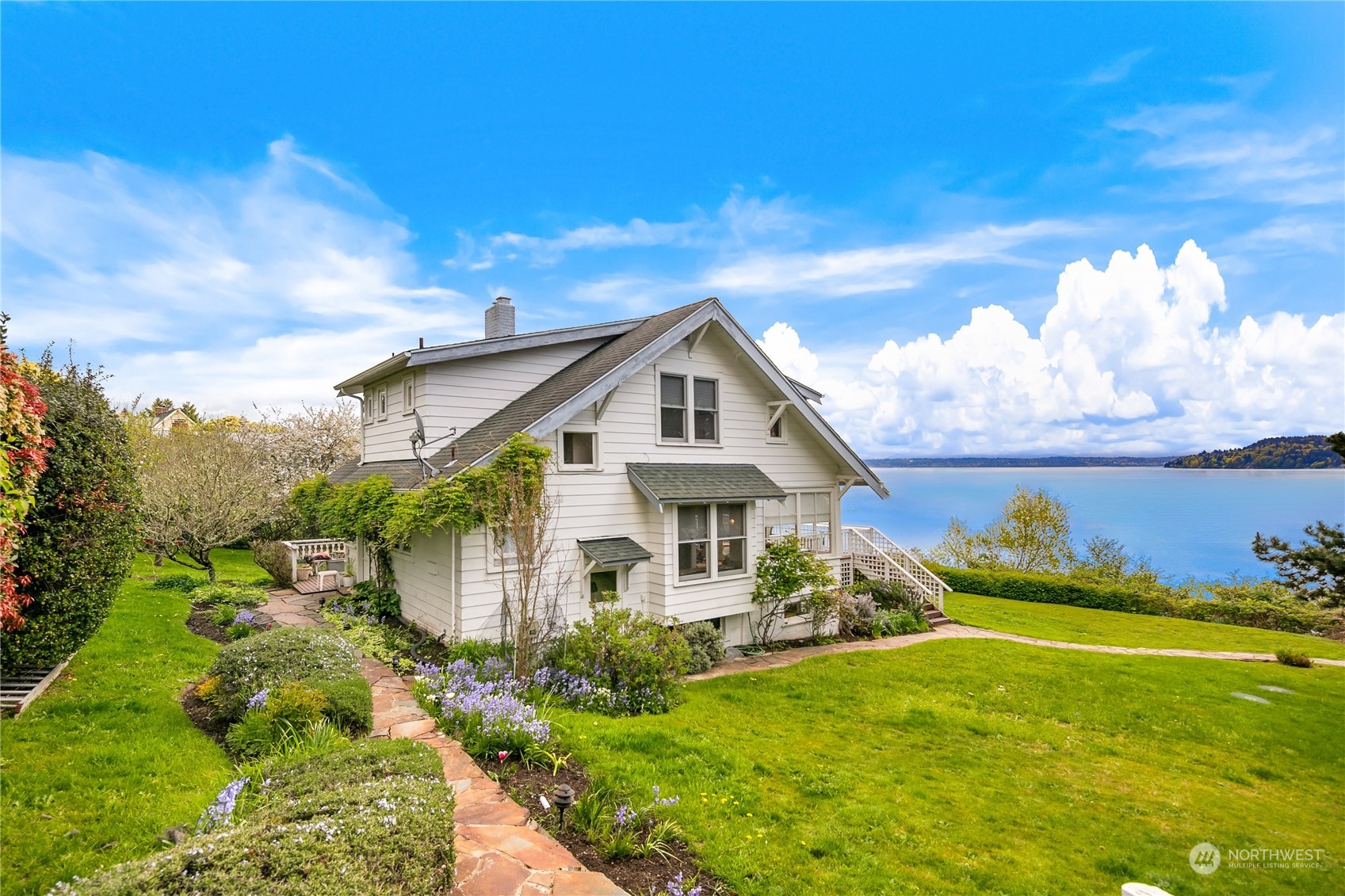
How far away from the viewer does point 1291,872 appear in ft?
19.0

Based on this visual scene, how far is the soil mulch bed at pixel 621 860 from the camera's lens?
4.44 metres

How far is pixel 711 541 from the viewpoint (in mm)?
12906

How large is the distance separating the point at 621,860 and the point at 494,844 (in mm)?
1058

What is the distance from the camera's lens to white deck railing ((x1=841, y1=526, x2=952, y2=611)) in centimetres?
1838

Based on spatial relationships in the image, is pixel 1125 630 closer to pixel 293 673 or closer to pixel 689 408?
pixel 689 408

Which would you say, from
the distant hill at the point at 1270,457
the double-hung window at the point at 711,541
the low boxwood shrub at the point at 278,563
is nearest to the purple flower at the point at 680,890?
the double-hung window at the point at 711,541

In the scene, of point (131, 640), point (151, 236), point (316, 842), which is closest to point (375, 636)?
point (131, 640)

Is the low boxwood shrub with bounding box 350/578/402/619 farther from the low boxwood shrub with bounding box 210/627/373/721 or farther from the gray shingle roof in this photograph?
the low boxwood shrub with bounding box 210/627/373/721

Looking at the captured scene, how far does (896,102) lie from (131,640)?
24.0m

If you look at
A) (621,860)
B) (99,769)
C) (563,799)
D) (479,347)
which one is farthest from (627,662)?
(479,347)

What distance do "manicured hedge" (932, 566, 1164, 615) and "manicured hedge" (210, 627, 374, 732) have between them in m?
25.1

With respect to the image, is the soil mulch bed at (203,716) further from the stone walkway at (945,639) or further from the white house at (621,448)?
the stone walkway at (945,639)

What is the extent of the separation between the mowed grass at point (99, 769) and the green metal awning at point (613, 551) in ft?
20.7

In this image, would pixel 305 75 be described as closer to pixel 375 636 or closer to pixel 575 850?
pixel 375 636
